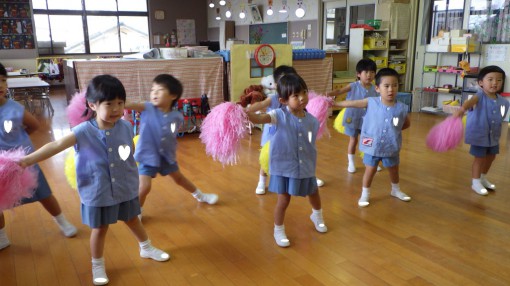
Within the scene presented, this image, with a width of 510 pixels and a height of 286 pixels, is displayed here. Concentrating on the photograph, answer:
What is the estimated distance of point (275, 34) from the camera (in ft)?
36.8

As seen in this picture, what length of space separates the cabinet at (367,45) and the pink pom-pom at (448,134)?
450 centimetres

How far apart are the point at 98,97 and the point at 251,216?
1.51 meters

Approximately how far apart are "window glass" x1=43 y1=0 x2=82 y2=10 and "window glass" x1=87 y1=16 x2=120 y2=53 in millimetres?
489

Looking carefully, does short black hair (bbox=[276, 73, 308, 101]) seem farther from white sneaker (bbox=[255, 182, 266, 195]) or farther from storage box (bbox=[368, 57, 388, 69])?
storage box (bbox=[368, 57, 388, 69])

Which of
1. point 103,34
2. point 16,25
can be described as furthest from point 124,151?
point 103,34

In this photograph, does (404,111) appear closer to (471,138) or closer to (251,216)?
(471,138)

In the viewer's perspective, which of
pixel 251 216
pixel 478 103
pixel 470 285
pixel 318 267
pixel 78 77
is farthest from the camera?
pixel 78 77

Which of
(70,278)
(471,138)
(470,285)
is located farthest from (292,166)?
(471,138)

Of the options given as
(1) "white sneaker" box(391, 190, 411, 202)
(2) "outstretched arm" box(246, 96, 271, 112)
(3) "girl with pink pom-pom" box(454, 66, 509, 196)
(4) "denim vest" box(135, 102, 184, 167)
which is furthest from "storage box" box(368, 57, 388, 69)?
(4) "denim vest" box(135, 102, 184, 167)

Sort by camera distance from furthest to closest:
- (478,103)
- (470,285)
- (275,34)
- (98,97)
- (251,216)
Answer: (275,34) < (478,103) < (251,216) < (470,285) < (98,97)

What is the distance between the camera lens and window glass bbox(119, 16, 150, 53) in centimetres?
1384

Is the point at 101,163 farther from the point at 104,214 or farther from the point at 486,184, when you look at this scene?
the point at 486,184

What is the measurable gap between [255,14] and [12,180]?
1071 cm

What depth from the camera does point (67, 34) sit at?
1304 cm
